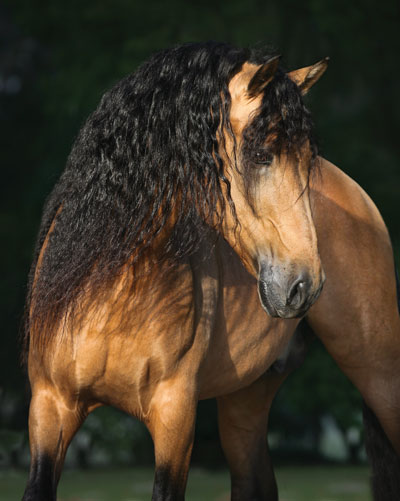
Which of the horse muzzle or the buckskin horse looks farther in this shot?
the buckskin horse

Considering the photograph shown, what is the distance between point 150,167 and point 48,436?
1.03 metres

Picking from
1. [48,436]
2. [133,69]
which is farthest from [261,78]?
[133,69]

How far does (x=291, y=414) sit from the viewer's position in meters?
11.2

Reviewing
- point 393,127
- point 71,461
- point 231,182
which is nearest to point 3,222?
point 71,461

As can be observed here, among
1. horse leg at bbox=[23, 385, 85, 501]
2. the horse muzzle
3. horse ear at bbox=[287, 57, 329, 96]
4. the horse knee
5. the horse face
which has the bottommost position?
the horse knee

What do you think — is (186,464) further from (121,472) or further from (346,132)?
(346,132)

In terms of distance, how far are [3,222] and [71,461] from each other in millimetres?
2861

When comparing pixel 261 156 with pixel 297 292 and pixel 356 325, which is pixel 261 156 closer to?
pixel 297 292

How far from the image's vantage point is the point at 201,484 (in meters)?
8.75

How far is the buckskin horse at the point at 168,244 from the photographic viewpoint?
9.52 feet

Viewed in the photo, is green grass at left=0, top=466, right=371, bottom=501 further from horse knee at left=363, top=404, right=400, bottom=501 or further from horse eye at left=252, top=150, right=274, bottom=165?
horse eye at left=252, top=150, right=274, bottom=165

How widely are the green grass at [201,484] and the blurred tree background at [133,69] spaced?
0.53m

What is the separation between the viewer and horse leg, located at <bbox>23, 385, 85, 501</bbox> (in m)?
3.17

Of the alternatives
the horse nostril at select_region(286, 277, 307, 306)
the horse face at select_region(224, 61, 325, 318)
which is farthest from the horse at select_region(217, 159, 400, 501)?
the horse nostril at select_region(286, 277, 307, 306)
